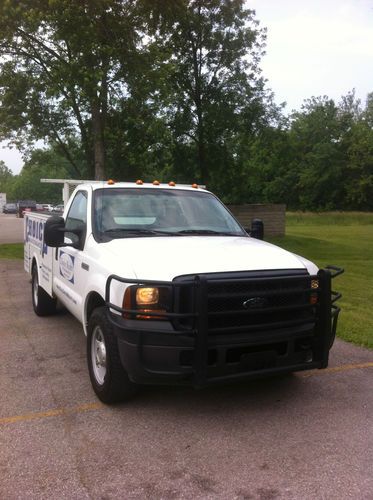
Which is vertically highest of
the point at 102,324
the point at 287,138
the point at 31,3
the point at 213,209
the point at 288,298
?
the point at 31,3

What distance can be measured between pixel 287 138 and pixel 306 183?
4841 cm

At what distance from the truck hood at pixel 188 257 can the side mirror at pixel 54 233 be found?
2.51 ft

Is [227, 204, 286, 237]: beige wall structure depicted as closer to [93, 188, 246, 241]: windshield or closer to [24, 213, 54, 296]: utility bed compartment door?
[24, 213, 54, 296]: utility bed compartment door

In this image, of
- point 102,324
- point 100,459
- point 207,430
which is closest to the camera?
point 100,459

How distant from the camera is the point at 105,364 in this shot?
13.7ft

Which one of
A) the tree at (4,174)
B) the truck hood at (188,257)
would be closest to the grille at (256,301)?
the truck hood at (188,257)

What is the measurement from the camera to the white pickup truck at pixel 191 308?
367 cm

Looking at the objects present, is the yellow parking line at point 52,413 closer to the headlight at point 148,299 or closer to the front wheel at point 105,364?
the front wheel at point 105,364

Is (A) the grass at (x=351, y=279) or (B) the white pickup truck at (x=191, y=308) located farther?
(A) the grass at (x=351, y=279)

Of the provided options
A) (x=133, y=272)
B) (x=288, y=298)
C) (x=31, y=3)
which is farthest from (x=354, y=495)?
(x=31, y=3)

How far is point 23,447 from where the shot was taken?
11.5 feet

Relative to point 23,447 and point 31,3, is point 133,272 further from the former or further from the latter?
point 31,3

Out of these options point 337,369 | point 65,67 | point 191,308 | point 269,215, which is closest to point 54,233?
point 191,308

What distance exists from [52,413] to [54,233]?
5.80 feet
